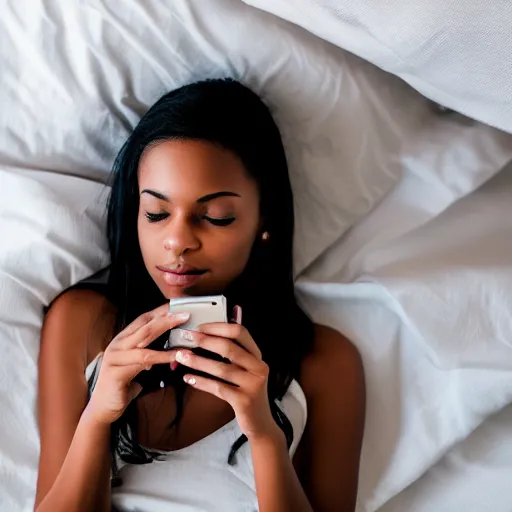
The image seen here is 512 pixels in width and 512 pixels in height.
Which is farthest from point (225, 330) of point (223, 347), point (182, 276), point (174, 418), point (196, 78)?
point (196, 78)

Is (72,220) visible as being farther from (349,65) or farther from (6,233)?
(349,65)

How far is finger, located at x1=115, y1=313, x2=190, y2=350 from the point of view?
2.82ft

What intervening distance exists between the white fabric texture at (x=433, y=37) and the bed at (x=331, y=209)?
3 cm

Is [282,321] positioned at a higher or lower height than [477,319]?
lower

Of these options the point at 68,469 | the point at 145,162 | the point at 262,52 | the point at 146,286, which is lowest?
the point at 68,469

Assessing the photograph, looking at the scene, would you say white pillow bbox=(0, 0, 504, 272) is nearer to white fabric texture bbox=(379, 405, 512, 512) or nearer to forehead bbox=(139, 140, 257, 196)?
forehead bbox=(139, 140, 257, 196)

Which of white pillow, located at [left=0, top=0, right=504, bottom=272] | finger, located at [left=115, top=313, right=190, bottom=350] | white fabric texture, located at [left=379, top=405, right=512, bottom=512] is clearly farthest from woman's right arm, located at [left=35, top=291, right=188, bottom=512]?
white fabric texture, located at [left=379, top=405, right=512, bottom=512]

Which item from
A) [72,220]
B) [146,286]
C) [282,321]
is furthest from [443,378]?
[72,220]

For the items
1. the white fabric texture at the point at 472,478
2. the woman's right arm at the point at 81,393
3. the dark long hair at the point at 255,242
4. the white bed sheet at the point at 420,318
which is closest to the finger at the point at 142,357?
the woman's right arm at the point at 81,393

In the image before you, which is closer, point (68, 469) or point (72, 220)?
point (68, 469)

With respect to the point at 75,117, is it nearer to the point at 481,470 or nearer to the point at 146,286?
the point at 146,286

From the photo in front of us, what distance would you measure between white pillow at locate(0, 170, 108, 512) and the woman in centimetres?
3

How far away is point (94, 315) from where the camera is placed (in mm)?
1096

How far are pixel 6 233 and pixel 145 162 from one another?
0.27 m
